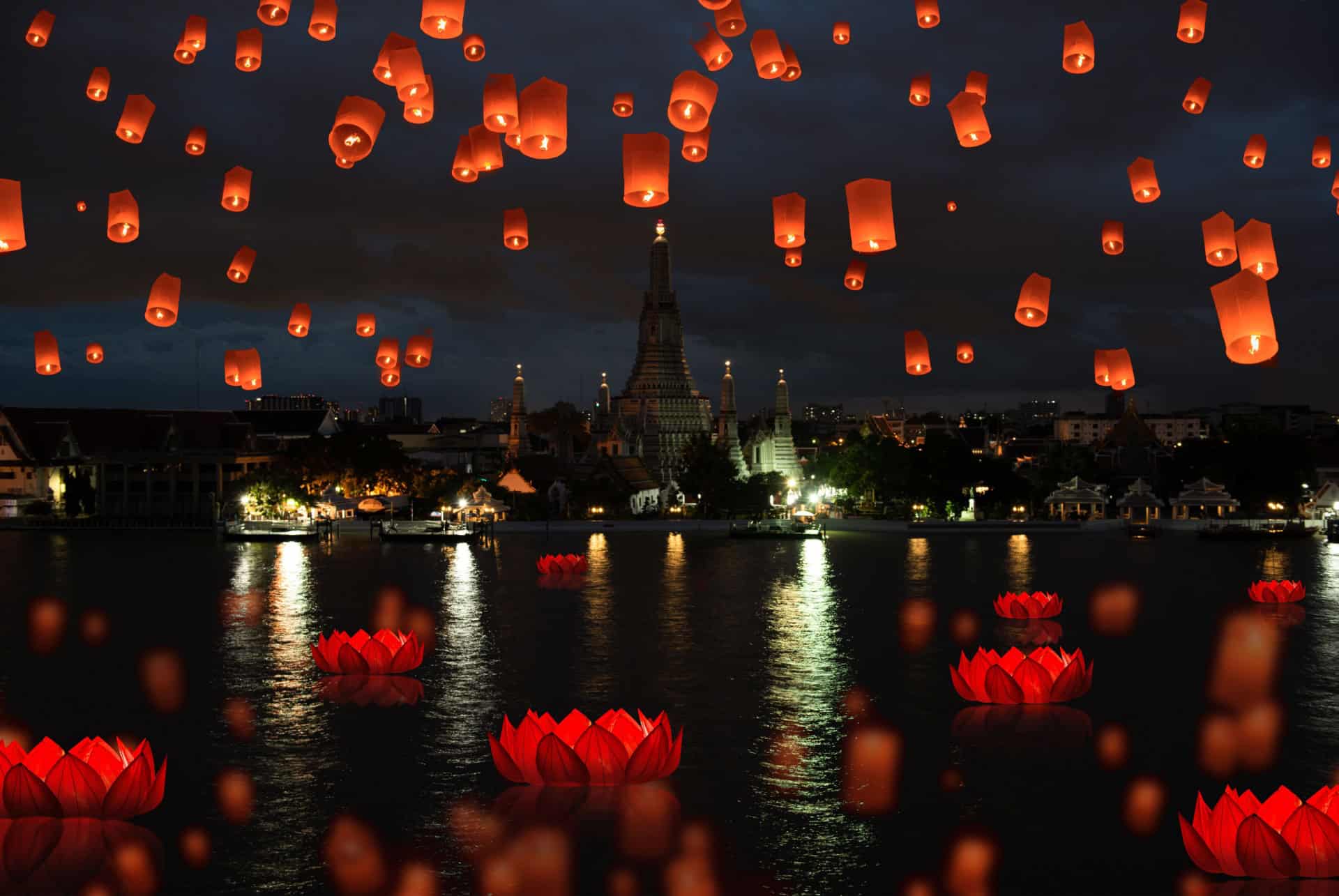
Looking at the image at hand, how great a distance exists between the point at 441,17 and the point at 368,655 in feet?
33.7

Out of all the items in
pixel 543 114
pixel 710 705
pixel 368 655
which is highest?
pixel 543 114

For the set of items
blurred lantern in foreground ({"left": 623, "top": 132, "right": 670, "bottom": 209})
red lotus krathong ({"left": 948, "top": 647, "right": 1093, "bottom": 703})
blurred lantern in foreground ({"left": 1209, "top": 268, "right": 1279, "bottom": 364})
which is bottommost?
red lotus krathong ({"left": 948, "top": 647, "right": 1093, "bottom": 703})

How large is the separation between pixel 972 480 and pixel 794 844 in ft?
181

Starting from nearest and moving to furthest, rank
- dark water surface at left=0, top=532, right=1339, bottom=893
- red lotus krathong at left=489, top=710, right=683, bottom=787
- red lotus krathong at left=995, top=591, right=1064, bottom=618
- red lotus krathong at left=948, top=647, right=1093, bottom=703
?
1. dark water surface at left=0, top=532, right=1339, bottom=893
2. red lotus krathong at left=489, top=710, right=683, bottom=787
3. red lotus krathong at left=948, top=647, right=1093, bottom=703
4. red lotus krathong at left=995, top=591, right=1064, bottom=618

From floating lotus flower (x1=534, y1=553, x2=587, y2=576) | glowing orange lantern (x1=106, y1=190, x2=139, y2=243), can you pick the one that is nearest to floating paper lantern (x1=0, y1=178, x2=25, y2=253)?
glowing orange lantern (x1=106, y1=190, x2=139, y2=243)

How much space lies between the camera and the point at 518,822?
13070mm

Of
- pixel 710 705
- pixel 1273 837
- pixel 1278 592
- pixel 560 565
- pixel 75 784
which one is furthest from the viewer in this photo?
pixel 560 565

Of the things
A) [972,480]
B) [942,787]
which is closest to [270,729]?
[942,787]

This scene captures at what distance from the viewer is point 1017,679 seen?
18.4 meters

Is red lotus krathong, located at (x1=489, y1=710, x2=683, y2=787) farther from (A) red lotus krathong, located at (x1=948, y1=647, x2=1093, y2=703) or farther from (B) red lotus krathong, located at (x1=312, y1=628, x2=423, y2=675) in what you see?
(B) red lotus krathong, located at (x1=312, y1=628, x2=423, y2=675)

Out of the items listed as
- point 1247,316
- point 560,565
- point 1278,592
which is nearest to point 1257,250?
point 1247,316

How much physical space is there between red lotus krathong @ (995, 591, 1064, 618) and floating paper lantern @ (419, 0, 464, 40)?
58.9ft

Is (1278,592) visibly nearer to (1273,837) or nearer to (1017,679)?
(1017,679)

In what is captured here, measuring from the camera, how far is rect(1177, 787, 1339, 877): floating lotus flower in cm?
1129
